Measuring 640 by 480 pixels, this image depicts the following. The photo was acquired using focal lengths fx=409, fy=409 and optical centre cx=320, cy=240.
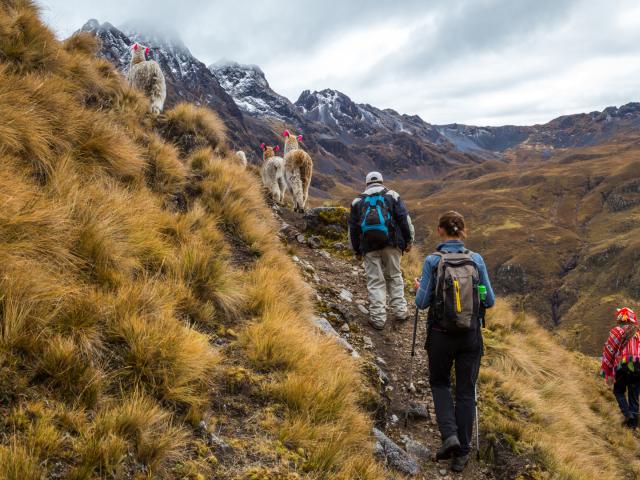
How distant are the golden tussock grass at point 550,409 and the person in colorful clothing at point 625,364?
27 cm

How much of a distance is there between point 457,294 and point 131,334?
3.10 m

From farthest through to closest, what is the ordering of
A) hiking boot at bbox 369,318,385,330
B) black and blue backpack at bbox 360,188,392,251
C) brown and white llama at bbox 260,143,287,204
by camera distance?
brown and white llama at bbox 260,143,287,204 → hiking boot at bbox 369,318,385,330 → black and blue backpack at bbox 360,188,392,251

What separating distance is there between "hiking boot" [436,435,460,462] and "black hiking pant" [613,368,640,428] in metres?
6.47

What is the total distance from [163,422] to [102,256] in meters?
1.71

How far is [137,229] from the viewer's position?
4.33 meters

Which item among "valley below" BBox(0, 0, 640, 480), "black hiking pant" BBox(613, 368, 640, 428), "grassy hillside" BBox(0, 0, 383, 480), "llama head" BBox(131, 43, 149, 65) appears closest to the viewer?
"grassy hillside" BBox(0, 0, 383, 480)

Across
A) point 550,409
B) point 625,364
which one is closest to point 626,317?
point 625,364

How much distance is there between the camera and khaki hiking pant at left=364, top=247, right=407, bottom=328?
23.0 ft

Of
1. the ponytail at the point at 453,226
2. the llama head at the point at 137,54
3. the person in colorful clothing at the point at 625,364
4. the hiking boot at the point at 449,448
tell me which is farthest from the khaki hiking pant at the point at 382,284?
the llama head at the point at 137,54

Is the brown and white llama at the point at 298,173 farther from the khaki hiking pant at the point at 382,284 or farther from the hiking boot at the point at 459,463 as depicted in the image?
the hiking boot at the point at 459,463

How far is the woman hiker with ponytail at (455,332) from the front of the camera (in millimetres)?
4301

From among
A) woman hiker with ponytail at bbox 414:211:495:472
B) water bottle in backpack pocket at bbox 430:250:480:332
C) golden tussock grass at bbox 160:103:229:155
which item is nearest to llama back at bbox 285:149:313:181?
golden tussock grass at bbox 160:103:229:155

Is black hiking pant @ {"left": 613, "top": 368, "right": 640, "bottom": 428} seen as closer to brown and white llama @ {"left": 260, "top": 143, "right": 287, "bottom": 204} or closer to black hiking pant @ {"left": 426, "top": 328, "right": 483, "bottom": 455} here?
black hiking pant @ {"left": 426, "top": 328, "right": 483, "bottom": 455}

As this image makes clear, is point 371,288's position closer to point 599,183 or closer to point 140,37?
point 599,183
